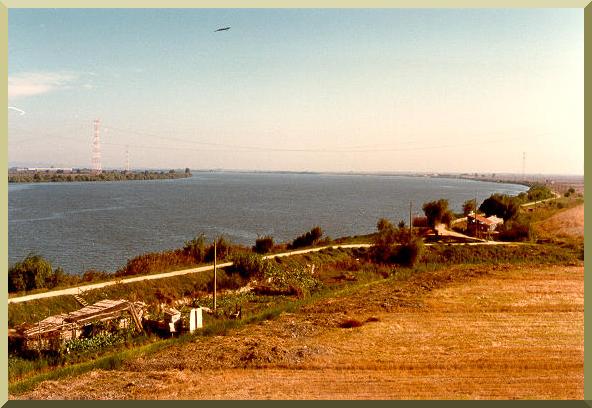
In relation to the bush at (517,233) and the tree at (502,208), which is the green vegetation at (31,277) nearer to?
the bush at (517,233)

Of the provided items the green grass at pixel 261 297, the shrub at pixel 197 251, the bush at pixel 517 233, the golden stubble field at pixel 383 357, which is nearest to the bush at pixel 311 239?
the green grass at pixel 261 297

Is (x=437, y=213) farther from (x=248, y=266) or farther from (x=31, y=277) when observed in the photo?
(x=31, y=277)

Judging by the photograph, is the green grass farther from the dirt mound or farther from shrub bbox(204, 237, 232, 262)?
the dirt mound

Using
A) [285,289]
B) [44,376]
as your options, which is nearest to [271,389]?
[44,376]

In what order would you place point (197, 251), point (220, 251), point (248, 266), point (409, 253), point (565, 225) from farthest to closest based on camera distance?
point (565, 225), point (409, 253), point (220, 251), point (197, 251), point (248, 266)

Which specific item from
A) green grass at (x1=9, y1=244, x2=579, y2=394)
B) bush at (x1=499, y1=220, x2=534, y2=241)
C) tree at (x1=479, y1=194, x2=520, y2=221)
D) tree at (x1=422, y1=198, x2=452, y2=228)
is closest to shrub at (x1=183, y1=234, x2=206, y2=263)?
green grass at (x1=9, y1=244, x2=579, y2=394)

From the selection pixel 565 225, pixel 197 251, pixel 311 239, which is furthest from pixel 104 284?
pixel 565 225
